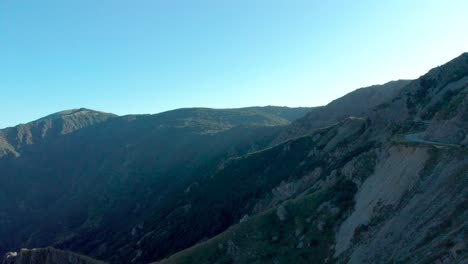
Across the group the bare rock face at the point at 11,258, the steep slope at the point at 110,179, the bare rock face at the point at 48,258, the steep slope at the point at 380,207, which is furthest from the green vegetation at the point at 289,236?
the steep slope at the point at 110,179

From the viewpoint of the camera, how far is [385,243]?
2439cm

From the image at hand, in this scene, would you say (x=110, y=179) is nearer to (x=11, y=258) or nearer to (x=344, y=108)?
(x=344, y=108)

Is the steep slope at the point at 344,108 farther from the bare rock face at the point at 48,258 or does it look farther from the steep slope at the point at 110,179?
the bare rock face at the point at 48,258

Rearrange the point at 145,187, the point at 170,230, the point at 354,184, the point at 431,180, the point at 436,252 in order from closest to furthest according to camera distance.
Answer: the point at 436,252
the point at 431,180
the point at 354,184
the point at 170,230
the point at 145,187

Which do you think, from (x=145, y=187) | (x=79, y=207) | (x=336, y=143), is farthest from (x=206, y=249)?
(x=79, y=207)

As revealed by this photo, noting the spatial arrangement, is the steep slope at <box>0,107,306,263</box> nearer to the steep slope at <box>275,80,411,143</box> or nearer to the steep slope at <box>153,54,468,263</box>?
the steep slope at <box>275,80,411,143</box>

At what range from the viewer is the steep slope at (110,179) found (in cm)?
11431

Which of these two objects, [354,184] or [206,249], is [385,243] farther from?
[206,249]

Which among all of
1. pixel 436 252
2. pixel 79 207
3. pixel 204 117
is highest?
pixel 204 117

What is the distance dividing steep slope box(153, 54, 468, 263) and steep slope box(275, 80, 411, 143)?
109ft

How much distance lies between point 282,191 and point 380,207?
34185 millimetres

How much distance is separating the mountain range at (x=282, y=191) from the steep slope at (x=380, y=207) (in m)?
0.11

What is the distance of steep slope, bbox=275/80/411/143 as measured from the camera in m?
96.6

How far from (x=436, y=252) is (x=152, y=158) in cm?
14692
